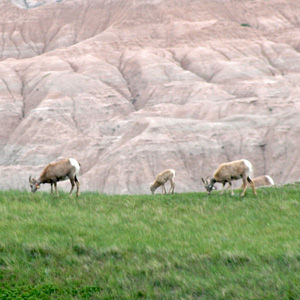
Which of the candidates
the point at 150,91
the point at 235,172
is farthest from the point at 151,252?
the point at 150,91

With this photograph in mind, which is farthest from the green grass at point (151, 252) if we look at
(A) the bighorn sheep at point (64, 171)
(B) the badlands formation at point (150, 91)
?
(B) the badlands formation at point (150, 91)

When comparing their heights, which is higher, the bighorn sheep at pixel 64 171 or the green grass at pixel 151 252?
the green grass at pixel 151 252

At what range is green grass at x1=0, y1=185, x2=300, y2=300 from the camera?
27.5 feet

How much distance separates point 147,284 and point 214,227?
9.99 ft

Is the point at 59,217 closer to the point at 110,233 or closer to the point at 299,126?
the point at 110,233

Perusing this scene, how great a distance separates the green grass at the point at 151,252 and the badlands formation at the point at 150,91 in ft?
123

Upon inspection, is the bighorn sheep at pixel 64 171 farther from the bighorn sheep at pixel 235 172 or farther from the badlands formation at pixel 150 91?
the badlands formation at pixel 150 91

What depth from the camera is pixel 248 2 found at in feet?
359

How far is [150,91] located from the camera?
7869 centimetres

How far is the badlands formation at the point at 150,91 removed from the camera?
180 feet

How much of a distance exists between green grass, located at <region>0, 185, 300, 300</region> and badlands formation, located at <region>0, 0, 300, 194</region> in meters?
37.4

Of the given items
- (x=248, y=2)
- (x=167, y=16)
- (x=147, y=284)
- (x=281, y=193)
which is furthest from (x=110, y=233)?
(x=248, y=2)

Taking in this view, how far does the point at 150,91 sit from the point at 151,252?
70089mm

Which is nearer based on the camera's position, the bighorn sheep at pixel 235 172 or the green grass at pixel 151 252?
the green grass at pixel 151 252
